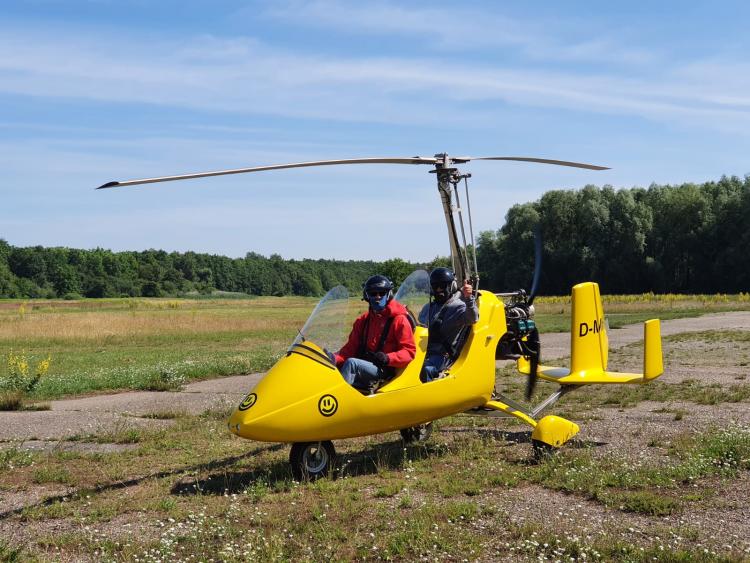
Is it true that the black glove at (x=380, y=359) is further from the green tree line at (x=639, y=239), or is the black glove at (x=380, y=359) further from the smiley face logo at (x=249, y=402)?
the green tree line at (x=639, y=239)

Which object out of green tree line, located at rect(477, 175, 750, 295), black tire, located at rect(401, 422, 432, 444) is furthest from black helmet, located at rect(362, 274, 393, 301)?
green tree line, located at rect(477, 175, 750, 295)

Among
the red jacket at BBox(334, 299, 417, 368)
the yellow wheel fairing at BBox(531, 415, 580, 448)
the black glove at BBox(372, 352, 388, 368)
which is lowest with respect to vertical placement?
the yellow wheel fairing at BBox(531, 415, 580, 448)

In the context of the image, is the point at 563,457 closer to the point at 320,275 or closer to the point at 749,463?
the point at 749,463

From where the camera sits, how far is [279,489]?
695 centimetres

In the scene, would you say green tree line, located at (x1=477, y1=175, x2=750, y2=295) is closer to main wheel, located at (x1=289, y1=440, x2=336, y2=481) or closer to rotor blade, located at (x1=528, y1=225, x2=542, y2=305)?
rotor blade, located at (x1=528, y1=225, x2=542, y2=305)

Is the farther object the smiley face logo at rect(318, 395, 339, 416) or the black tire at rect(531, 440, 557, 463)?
the black tire at rect(531, 440, 557, 463)

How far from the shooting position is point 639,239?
2571 inches

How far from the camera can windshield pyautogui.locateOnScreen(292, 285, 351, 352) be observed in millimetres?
7691

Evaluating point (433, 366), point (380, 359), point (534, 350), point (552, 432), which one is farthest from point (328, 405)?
point (534, 350)

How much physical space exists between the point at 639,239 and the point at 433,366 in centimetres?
6136

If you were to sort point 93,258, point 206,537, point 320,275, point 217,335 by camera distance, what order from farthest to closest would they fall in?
point 320,275 < point 93,258 < point 217,335 < point 206,537

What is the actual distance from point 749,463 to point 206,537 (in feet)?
16.9

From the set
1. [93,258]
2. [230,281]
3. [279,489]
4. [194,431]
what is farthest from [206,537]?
[230,281]

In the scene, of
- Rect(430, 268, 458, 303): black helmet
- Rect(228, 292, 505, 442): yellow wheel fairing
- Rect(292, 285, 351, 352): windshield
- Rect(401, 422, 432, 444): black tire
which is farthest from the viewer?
Rect(401, 422, 432, 444): black tire
